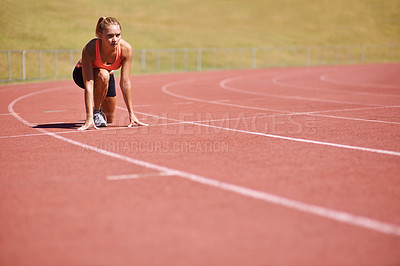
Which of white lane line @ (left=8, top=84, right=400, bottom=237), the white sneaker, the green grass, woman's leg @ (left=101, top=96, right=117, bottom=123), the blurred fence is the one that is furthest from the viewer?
the green grass

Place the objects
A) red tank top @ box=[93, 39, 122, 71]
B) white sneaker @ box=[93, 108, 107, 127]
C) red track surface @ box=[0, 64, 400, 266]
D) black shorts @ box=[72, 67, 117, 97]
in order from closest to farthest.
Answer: red track surface @ box=[0, 64, 400, 266], red tank top @ box=[93, 39, 122, 71], white sneaker @ box=[93, 108, 107, 127], black shorts @ box=[72, 67, 117, 97]

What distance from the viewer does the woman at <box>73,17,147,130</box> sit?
9242 mm

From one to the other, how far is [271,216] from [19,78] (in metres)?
→ 22.9

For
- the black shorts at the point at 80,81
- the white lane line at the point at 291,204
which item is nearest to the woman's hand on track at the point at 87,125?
the black shorts at the point at 80,81

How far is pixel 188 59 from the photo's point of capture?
1670 inches

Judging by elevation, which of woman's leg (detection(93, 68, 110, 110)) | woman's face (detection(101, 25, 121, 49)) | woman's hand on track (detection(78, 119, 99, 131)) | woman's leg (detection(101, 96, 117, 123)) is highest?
woman's face (detection(101, 25, 121, 49))

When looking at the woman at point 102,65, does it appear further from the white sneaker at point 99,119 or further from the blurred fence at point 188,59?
the blurred fence at point 188,59

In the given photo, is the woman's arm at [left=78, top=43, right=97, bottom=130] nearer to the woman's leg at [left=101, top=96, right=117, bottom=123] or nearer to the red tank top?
the red tank top

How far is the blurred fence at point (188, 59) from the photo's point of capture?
84.4 ft

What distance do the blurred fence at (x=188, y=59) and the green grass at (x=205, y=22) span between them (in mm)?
6048

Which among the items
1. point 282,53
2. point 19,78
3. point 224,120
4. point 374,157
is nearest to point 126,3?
point 282,53

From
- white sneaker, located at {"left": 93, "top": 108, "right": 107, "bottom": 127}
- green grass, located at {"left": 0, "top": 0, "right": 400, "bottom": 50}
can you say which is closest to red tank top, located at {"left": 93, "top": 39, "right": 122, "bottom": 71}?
white sneaker, located at {"left": 93, "top": 108, "right": 107, "bottom": 127}

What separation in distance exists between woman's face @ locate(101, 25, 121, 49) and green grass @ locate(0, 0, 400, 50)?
33132 millimetres

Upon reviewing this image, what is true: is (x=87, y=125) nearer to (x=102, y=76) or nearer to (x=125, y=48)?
(x=102, y=76)
